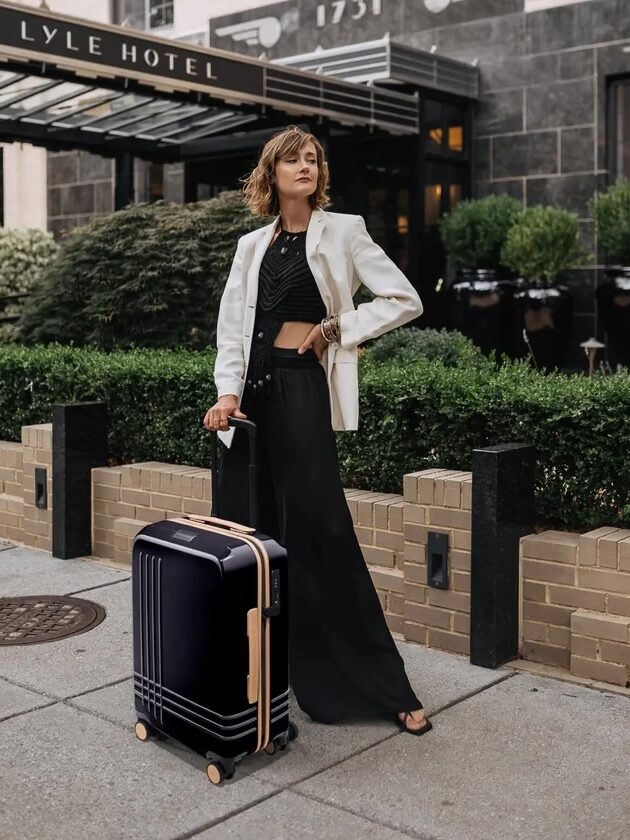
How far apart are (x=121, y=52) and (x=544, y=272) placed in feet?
17.3

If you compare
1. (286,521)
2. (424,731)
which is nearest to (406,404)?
(286,521)

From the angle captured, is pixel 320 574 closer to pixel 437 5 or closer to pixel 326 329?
pixel 326 329

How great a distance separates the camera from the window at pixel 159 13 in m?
17.8

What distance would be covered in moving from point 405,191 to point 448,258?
1.03m

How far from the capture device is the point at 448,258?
46.3ft

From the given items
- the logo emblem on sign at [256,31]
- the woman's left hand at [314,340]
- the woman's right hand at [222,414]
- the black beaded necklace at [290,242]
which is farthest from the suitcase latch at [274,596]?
the logo emblem on sign at [256,31]

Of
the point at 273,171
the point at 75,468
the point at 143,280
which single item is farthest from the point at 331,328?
the point at 143,280

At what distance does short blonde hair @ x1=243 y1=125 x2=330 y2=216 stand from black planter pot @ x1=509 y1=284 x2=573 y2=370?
28.9ft

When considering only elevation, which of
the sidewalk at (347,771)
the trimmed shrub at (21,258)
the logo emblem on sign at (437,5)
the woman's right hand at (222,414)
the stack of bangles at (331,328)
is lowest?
the sidewalk at (347,771)

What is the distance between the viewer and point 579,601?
4.76 m

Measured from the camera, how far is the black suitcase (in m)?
3.66

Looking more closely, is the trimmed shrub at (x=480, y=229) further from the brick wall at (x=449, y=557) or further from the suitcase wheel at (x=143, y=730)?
the suitcase wheel at (x=143, y=730)

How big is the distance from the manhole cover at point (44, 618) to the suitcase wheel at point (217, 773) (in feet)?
6.14

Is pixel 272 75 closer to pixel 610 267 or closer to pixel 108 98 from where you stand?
pixel 108 98
